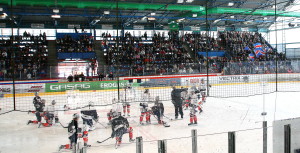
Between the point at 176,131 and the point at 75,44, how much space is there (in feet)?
60.5

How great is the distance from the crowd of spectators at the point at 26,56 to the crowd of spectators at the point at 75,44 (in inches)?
58.5

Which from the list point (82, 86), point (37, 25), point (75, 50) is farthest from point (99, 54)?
point (82, 86)

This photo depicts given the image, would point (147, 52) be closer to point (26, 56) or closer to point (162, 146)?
point (26, 56)

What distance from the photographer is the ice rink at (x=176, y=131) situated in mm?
5158

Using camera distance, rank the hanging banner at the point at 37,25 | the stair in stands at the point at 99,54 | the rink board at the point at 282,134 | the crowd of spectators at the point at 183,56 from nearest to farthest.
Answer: the rink board at the point at 282,134
the crowd of spectators at the point at 183,56
the stair in stands at the point at 99,54
the hanging banner at the point at 37,25

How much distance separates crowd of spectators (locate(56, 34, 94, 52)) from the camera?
79.0 ft

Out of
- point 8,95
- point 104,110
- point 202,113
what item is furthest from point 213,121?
point 8,95

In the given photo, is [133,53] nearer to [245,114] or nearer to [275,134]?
[245,114]

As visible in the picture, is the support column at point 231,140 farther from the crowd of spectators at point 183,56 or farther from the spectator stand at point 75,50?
the spectator stand at point 75,50

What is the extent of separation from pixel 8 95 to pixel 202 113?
11.6 metres

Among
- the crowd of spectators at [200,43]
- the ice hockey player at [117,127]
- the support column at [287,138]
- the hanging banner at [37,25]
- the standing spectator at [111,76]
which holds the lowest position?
the ice hockey player at [117,127]

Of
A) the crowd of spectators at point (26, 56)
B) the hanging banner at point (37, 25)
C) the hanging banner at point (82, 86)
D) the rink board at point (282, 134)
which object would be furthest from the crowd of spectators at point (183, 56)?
→ the rink board at point (282, 134)

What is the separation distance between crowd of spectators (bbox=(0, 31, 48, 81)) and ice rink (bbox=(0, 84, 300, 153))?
19.8 ft

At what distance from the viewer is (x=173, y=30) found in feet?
105
